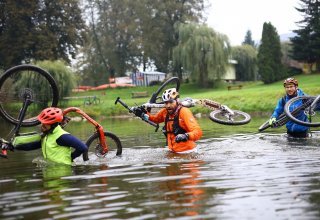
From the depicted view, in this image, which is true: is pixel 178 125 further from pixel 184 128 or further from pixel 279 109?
pixel 279 109

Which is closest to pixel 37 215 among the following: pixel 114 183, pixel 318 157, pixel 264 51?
pixel 114 183

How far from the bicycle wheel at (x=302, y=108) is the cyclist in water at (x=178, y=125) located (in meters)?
3.00

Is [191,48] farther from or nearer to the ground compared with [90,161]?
farther from the ground

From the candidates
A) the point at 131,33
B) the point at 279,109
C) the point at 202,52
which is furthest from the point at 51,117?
the point at 131,33

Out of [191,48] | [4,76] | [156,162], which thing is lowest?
[156,162]

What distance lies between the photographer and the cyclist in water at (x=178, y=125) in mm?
12016

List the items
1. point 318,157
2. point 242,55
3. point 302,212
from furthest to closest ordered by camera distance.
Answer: point 242,55
point 318,157
point 302,212

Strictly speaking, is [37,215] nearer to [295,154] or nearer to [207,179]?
[207,179]

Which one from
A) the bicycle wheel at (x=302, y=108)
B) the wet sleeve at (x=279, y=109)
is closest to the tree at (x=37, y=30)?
the wet sleeve at (x=279, y=109)

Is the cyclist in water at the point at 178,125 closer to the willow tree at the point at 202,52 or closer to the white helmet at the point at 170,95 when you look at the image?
the white helmet at the point at 170,95

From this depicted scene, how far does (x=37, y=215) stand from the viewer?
265 inches

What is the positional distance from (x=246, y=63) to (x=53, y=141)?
68319 millimetres

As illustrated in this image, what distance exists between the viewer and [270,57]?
60.7m

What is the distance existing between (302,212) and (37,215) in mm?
3425
